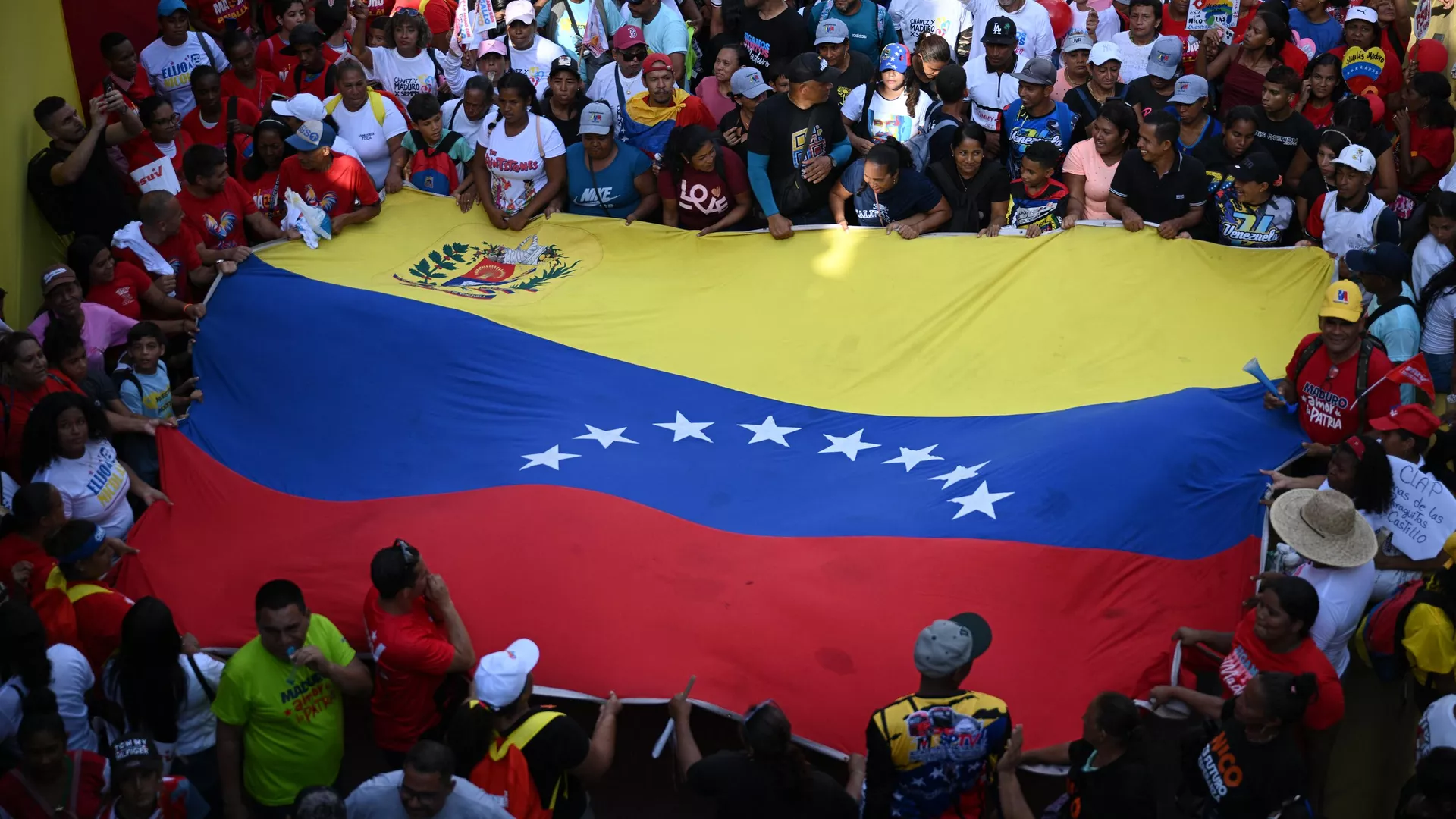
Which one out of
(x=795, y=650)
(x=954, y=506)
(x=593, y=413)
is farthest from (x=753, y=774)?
(x=593, y=413)

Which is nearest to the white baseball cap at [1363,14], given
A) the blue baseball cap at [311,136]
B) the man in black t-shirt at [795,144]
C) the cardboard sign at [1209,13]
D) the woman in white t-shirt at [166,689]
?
the cardboard sign at [1209,13]

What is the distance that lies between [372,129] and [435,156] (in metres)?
0.45

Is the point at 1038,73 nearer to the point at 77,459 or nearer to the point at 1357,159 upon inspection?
the point at 1357,159

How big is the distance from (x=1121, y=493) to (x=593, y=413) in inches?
108

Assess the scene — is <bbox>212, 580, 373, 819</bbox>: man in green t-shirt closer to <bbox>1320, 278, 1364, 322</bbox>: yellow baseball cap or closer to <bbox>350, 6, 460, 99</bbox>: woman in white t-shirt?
<bbox>1320, 278, 1364, 322</bbox>: yellow baseball cap

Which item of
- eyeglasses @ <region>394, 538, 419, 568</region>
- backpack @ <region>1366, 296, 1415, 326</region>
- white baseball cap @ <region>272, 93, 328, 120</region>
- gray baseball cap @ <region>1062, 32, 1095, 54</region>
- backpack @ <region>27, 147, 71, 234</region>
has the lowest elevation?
eyeglasses @ <region>394, 538, 419, 568</region>

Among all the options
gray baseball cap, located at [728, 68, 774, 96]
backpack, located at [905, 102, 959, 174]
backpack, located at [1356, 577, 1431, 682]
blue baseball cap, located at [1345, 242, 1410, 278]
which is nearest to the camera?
backpack, located at [1356, 577, 1431, 682]

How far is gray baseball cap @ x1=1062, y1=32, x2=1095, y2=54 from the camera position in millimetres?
9500

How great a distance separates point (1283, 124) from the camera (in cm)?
858

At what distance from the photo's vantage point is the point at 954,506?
247 inches

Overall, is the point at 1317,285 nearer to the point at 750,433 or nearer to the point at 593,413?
the point at 750,433

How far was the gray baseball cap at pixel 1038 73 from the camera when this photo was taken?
8.83 meters

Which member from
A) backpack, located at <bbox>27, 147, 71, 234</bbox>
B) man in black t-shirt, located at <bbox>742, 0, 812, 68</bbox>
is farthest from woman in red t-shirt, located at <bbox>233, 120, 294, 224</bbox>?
man in black t-shirt, located at <bbox>742, 0, 812, 68</bbox>

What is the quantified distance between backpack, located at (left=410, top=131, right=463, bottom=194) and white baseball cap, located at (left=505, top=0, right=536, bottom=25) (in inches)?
57.8
